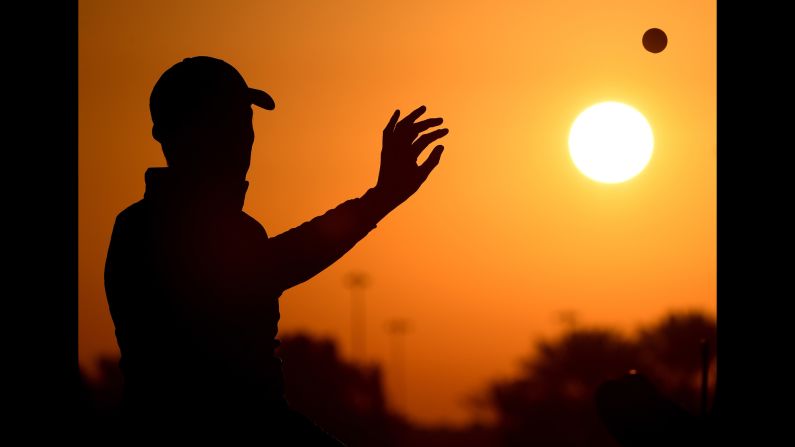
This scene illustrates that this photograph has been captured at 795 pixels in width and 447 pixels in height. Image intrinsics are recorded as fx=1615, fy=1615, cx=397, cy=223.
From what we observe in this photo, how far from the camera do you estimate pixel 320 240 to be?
176 inches

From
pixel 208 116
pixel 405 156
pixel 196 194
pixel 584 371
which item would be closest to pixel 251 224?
pixel 196 194

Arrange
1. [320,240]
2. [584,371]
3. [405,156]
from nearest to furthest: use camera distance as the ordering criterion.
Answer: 1. [320,240]
2. [405,156]
3. [584,371]

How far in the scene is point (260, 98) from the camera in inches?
169

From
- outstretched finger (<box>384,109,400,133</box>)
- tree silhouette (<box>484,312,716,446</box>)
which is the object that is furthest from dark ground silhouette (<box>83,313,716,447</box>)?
outstretched finger (<box>384,109,400,133</box>)

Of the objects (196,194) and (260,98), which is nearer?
A: (196,194)

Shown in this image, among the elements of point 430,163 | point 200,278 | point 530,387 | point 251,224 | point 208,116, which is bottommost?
point 530,387

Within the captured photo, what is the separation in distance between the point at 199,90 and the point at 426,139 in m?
0.87

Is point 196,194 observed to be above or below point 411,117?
below

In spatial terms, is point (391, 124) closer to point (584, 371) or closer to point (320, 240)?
point (320, 240)

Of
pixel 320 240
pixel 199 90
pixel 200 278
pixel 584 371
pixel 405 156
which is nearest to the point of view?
pixel 200 278
